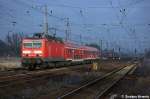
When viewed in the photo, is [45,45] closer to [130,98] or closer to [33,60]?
[33,60]

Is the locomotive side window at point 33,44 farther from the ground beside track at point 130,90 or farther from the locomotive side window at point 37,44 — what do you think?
the ground beside track at point 130,90

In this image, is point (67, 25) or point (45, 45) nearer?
point (45, 45)

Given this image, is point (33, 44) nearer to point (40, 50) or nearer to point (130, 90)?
point (40, 50)

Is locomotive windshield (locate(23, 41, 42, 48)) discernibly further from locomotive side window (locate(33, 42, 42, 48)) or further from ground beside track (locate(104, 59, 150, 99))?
ground beside track (locate(104, 59, 150, 99))

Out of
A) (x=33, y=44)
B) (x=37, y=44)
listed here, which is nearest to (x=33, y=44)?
(x=33, y=44)

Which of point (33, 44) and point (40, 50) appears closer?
point (40, 50)

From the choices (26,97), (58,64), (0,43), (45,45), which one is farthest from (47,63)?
(0,43)

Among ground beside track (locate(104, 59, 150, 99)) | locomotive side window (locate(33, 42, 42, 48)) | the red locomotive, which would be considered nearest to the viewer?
ground beside track (locate(104, 59, 150, 99))

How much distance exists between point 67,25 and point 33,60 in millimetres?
26705

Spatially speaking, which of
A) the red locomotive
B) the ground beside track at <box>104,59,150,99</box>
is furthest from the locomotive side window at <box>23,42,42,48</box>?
the ground beside track at <box>104,59,150,99</box>

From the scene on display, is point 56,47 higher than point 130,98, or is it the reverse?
point 56,47

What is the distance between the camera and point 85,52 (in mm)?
58000

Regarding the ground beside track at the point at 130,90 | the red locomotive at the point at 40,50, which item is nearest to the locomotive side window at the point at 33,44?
the red locomotive at the point at 40,50

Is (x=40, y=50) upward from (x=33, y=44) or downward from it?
downward
